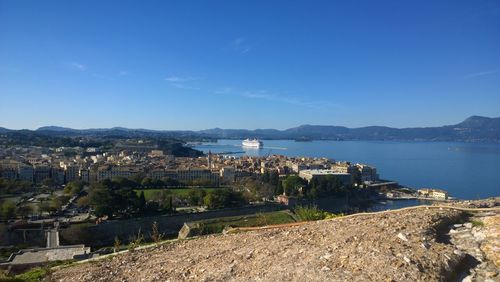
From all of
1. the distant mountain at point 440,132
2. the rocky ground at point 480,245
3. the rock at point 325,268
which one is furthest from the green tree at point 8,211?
the distant mountain at point 440,132

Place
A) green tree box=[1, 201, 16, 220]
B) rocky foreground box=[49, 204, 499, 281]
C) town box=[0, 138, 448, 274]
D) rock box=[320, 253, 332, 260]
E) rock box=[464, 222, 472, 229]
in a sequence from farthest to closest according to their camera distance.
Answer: green tree box=[1, 201, 16, 220], town box=[0, 138, 448, 274], rock box=[464, 222, 472, 229], rock box=[320, 253, 332, 260], rocky foreground box=[49, 204, 499, 281]

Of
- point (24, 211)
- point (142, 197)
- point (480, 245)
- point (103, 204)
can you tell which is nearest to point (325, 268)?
point (480, 245)

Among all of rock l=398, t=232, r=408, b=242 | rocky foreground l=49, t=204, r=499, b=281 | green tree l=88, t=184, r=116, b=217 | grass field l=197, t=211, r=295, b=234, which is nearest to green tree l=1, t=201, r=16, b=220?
green tree l=88, t=184, r=116, b=217

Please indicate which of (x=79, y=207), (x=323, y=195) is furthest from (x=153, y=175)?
(x=323, y=195)

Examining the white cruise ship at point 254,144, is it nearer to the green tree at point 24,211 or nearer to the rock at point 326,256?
the green tree at point 24,211

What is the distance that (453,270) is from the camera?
292cm

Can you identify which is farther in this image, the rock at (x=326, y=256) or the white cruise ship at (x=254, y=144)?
the white cruise ship at (x=254, y=144)

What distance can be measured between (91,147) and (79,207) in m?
43.2

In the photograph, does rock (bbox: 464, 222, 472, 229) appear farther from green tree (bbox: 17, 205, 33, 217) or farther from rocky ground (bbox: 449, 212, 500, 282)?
green tree (bbox: 17, 205, 33, 217)

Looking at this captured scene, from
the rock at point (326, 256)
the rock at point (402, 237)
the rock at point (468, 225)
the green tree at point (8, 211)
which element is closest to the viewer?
the rock at point (326, 256)

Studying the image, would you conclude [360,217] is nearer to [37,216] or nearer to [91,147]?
[37,216]

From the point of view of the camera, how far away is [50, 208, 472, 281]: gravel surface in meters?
2.89

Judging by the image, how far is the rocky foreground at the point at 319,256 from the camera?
9.47ft

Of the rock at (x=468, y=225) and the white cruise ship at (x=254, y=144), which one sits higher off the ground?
the rock at (x=468, y=225)
